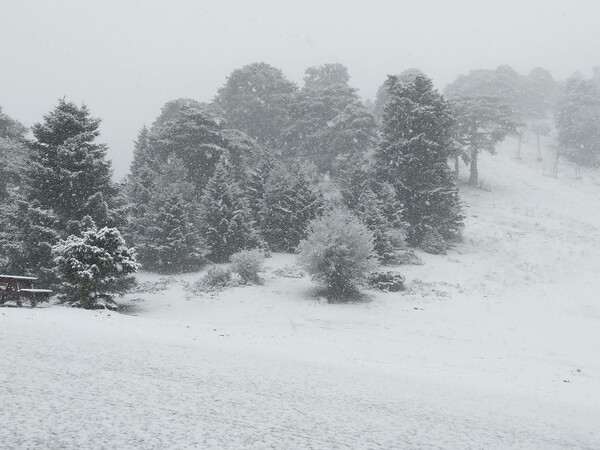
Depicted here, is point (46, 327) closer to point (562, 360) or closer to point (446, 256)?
point (562, 360)

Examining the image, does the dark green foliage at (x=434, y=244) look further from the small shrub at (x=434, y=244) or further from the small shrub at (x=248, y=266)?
the small shrub at (x=248, y=266)

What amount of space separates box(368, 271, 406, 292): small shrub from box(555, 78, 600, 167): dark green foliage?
152 feet

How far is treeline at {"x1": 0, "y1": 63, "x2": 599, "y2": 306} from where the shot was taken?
18.2 metres

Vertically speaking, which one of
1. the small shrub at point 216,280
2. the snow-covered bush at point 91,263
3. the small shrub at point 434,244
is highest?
the snow-covered bush at point 91,263

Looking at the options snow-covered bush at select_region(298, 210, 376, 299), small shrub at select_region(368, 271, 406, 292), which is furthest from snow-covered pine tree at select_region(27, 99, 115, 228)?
small shrub at select_region(368, 271, 406, 292)

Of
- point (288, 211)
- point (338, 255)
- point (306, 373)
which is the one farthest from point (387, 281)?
point (306, 373)

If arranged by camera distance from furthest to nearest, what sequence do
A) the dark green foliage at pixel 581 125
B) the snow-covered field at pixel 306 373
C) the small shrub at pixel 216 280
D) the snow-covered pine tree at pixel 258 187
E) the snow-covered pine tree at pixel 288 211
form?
the dark green foliage at pixel 581 125 < the snow-covered pine tree at pixel 258 187 < the snow-covered pine tree at pixel 288 211 < the small shrub at pixel 216 280 < the snow-covered field at pixel 306 373

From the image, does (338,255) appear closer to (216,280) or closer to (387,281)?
(387,281)

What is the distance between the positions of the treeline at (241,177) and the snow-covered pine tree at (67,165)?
0.05 meters

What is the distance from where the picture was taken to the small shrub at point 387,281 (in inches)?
786

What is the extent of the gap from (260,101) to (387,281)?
Answer: 3096 cm

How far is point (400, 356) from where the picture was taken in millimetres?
9922

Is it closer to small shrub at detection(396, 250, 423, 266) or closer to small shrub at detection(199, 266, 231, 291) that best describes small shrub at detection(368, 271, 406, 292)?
small shrub at detection(396, 250, 423, 266)

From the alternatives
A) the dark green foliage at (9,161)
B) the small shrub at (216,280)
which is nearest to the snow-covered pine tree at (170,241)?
the small shrub at (216,280)
